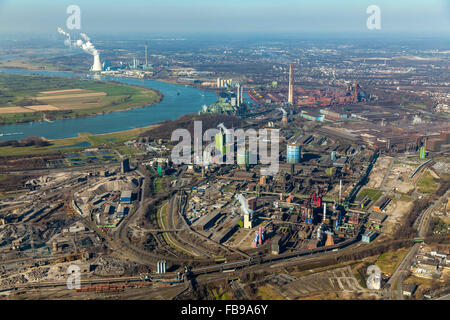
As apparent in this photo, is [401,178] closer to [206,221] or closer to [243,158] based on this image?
[243,158]

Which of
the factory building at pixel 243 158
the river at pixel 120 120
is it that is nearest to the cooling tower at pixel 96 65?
the river at pixel 120 120

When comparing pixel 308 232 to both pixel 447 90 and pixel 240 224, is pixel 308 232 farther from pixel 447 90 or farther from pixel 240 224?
pixel 447 90

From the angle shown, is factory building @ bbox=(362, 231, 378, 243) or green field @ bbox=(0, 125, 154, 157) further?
green field @ bbox=(0, 125, 154, 157)

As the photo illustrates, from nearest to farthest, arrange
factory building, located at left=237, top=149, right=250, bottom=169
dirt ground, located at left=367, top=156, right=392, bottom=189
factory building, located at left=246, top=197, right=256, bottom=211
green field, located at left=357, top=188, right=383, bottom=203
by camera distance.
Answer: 1. factory building, located at left=246, top=197, right=256, bottom=211
2. green field, located at left=357, top=188, right=383, bottom=203
3. dirt ground, located at left=367, top=156, right=392, bottom=189
4. factory building, located at left=237, top=149, right=250, bottom=169

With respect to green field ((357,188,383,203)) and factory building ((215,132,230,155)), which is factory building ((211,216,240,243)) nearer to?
green field ((357,188,383,203))

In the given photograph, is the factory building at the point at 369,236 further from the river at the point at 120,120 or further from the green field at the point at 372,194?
the river at the point at 120,120

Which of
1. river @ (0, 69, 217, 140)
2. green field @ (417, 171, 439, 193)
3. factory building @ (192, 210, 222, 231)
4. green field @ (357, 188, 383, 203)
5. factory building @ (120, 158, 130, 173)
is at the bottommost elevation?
factory building @ (192, 210, 222, 231)

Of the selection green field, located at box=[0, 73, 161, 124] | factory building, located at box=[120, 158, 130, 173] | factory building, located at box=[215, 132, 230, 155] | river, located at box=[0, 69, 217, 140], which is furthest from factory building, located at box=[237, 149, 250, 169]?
green field, located at box=[0, 73, 161, 124]
